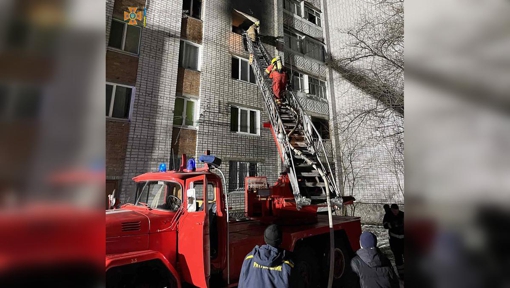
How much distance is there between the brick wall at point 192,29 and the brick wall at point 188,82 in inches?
50.1

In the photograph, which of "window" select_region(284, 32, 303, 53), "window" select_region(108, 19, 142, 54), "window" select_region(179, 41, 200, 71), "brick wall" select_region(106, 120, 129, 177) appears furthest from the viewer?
"window" select_region(284, 32, 303, 53)

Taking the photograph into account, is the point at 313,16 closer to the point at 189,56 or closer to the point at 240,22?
→ the point at 240,22

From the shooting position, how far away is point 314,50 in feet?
48.4

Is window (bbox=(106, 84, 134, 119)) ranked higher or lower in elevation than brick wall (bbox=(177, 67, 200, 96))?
lower

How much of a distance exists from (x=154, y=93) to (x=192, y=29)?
311 cm

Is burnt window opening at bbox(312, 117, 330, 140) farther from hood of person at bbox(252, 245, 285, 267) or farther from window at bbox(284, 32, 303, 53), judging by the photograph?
hood of person at bbox(252, 245, 285, 267)

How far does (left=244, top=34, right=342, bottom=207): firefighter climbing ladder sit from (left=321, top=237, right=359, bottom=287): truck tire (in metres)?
0.89

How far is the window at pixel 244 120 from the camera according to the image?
10359 millimetres

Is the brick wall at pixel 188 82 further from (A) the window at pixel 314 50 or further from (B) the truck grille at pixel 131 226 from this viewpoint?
(A) the window at pixel 314 50

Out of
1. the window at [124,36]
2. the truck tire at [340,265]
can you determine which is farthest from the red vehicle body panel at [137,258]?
the window at [124,36]

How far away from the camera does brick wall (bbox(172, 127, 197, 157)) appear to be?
8648mm

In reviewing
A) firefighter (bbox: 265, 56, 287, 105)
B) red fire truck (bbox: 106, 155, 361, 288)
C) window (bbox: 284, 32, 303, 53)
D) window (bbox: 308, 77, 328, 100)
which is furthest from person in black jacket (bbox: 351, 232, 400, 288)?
window (bbox: 284, 32, 303, 53)
